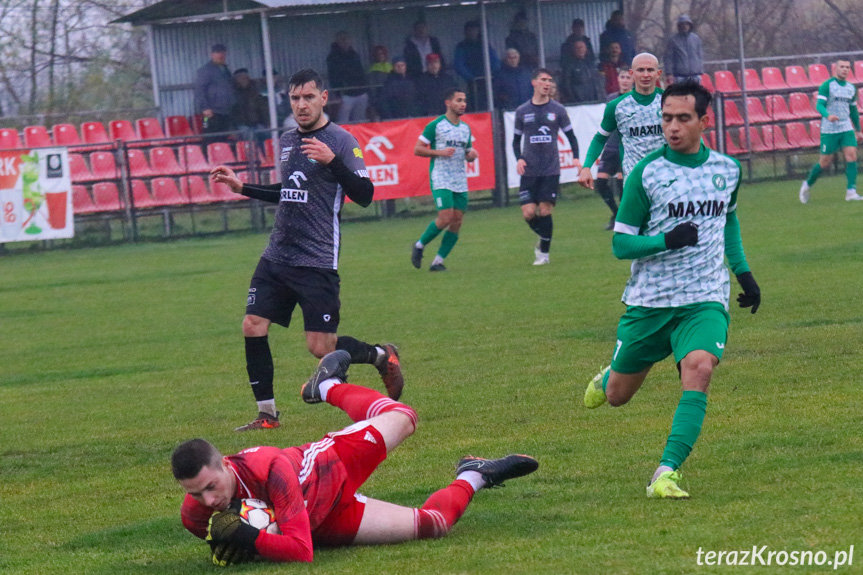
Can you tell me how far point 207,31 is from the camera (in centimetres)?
2675

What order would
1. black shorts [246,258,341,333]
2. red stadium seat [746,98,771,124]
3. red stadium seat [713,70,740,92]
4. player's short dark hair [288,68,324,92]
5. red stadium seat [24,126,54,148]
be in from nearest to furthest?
player's short dark hair [288,68,324,92] → black shorts [246,258,341,333] → red stadium seat [24,126,54,148] → red stadium seat [746,98,771,124] → red stadium seat [713,70,740,92]

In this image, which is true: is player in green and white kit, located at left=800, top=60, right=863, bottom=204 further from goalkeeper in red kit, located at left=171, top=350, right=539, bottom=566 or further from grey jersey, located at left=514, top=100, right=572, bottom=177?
goalkeeper in red kit, located at left=171, top=350, right=539, bottom=566

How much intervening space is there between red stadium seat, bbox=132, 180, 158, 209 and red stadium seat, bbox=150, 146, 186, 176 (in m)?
0.36

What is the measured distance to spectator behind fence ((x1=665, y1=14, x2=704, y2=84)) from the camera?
82.5ft

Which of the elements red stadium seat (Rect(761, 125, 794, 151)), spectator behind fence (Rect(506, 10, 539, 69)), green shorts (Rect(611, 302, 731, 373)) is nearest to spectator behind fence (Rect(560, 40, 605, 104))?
spectator behind fence (Rect(506, 10, 539, 69))

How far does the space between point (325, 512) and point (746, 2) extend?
36.6 m

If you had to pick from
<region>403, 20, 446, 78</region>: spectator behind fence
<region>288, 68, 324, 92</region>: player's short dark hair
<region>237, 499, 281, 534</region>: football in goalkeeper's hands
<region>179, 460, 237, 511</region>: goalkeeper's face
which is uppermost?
<region>403, 20, 446, 78</region>: spectator behind fence

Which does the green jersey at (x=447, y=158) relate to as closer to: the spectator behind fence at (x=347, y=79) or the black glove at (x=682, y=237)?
the spectator behind fence at (x=347, y=79)

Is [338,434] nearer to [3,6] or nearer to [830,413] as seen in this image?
[830,413]

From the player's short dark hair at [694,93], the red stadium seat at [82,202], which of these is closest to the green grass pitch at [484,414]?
the player's short dark hair at [694,93]

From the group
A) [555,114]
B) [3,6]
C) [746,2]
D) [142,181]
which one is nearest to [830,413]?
[555,114]

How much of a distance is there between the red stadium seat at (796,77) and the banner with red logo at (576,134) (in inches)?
268

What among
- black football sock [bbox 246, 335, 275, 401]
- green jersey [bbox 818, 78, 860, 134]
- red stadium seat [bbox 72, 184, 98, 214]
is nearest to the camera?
black football sock [bbox 246, 335, 275, 401]

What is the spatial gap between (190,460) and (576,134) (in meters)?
19.7
